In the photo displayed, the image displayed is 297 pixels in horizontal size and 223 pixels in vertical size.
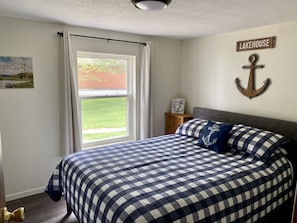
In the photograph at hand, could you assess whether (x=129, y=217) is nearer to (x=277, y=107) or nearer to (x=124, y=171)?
(x=124, y=171)

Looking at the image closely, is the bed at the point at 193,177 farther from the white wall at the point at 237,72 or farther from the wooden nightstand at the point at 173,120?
the wooden nightstand at the point at 173,120

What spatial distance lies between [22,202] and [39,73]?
1.57 metres

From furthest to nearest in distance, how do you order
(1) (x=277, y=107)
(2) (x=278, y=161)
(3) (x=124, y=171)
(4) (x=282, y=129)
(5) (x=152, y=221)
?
(1) (x=277, y=107)
(4) (x=282, y=129)
(2) (x=278, y=161)
(3) (x=124, y=171)
(5) (x=152, y=221)

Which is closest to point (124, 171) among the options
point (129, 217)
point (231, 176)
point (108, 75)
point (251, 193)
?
point (129, 217)

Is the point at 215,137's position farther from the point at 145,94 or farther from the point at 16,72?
the point at 16,72

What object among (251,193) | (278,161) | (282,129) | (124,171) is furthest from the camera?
(282,129)

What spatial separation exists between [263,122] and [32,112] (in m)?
2.83

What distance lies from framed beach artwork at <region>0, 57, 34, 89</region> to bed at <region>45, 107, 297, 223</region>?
1118mm

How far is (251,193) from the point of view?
1892 mm

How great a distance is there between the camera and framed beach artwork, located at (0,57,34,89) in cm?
258

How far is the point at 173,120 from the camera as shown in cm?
383

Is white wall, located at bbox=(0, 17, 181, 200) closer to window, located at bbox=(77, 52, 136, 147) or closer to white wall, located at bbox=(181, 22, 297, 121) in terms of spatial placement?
window, located at bbox=(77, 52, 136, 147)

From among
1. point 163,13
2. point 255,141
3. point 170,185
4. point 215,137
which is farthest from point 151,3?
point 255,141

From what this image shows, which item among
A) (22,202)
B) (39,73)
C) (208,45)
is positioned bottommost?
(22,202)
